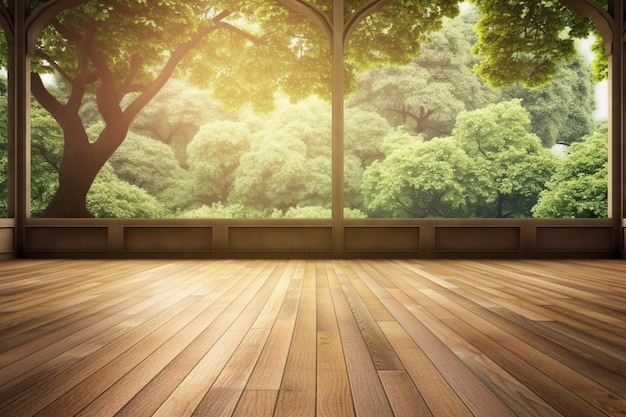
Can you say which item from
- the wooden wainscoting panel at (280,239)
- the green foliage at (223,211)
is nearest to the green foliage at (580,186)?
the green foliage at (223,211)

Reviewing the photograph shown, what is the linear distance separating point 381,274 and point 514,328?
2441 millimetres

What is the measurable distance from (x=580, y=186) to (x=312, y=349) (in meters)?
14.3

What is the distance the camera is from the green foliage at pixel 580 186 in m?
14.0

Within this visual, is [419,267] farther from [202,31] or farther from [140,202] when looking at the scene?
[140,202]

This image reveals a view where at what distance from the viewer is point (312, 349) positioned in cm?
216

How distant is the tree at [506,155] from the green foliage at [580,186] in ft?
1.40

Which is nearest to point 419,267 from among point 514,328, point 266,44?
point 514,328

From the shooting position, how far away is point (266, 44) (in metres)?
11.7

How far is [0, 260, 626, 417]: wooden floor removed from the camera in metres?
1.54

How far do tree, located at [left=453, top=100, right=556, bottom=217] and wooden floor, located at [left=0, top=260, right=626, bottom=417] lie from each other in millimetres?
11371

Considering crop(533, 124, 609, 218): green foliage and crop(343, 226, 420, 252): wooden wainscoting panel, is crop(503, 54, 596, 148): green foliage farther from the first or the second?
crop(343, 226, 420, 252): wooden wainscoting panel

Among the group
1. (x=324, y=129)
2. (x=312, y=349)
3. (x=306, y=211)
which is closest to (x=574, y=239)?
(x=312, y=349)

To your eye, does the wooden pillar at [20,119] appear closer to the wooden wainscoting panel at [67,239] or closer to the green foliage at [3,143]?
the wooden wainscoting panel at [67,239]

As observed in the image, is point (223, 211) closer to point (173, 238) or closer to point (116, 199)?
point (116, 199)
